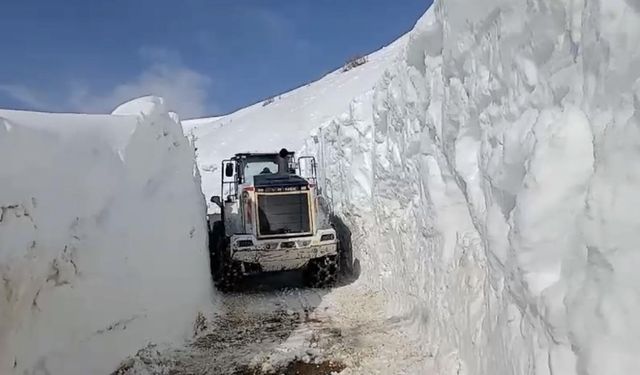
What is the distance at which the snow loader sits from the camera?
31.9 ft

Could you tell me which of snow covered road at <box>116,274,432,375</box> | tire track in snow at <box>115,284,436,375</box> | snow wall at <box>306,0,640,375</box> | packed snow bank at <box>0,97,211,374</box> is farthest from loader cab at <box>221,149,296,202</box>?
snow wall at <box>306,0,640,375</box>

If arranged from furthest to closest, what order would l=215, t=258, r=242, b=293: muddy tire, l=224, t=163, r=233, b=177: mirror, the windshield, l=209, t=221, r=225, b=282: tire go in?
the windshield < l=224, t=163, r=233, b=177: mirror < l=209, t=221, r=225, b=282: tire < l=215, t=258, r=242, b=293: muddy tire

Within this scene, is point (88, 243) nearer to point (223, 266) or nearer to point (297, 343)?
point (297, 343)

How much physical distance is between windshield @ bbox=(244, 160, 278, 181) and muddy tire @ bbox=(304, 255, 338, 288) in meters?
2.55

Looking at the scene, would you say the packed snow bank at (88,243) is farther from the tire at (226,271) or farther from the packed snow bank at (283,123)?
the packed snow bank at (283,123)

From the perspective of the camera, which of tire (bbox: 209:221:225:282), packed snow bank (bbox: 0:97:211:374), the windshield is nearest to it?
packed snow bank (bbox: 0:97:211:374)

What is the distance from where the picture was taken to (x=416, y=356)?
594cm

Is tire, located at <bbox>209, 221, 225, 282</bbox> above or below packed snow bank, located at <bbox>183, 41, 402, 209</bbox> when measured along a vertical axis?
below

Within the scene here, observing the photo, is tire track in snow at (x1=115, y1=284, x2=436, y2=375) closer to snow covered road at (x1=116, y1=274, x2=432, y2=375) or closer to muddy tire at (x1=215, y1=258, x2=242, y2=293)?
snow covered road at (x1=116, y1=274, x2=432, y2=375)

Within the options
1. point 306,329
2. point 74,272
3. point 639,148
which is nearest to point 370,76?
point 306,329

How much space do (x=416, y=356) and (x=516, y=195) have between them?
3.01 m

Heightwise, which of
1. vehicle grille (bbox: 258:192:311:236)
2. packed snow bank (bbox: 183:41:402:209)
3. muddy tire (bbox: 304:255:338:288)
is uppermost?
packed snow bank (bbox: 183:41:402:209)

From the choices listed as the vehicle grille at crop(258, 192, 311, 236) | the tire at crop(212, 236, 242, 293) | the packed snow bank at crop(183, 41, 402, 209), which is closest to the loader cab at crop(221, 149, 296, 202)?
the vehicle grille at crop(258, 192, 311, 236)

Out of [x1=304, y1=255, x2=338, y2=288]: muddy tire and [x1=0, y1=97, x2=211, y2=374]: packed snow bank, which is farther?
[x1=304, y1=255, x2=338, y2=288]: muddy tire
